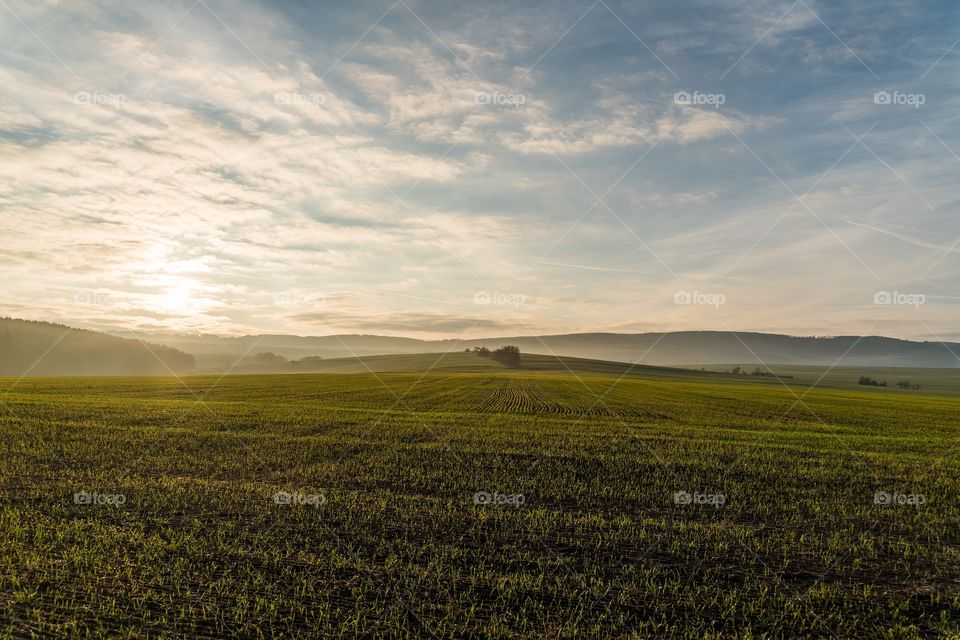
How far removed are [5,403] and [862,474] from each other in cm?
5104

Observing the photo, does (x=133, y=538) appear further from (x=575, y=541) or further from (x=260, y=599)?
(x=575, y=541)

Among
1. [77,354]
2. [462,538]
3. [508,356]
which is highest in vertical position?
[508,356]

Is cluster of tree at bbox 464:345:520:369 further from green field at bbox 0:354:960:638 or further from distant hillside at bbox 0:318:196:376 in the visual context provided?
distant hillside at bbox 0:318:196:376

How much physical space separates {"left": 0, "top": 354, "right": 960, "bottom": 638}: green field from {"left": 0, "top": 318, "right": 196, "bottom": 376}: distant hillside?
191 metres

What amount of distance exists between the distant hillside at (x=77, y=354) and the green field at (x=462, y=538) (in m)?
191

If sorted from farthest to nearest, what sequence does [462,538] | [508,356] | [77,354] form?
1. [77,354]
2. [508,356]
3. [462,538]

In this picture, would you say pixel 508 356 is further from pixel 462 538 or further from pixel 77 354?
pixel 77 354

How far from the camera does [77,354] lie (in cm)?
18612

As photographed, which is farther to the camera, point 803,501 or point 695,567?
point 803,501

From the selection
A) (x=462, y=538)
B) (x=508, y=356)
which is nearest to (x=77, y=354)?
(x=508, y=356)

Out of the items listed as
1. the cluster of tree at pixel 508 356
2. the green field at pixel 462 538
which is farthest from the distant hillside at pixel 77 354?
the green field at pixel 462 538

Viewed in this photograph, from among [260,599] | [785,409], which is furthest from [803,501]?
[785,409]

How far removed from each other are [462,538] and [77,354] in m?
231

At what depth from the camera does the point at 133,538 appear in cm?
1053
